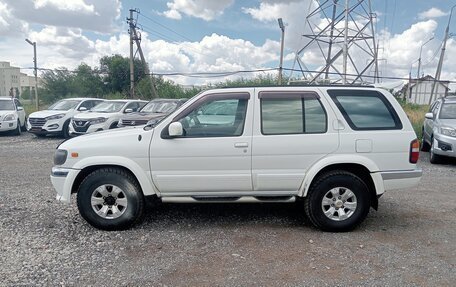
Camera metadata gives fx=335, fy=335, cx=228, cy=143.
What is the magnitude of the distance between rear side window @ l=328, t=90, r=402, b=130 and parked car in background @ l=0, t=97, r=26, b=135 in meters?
13.8

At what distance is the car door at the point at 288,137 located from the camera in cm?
402

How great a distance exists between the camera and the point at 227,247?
148 inches

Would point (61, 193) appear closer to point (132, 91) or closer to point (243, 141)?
point (243, 141)

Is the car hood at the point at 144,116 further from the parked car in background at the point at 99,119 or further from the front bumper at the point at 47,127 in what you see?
the front bumper at the point at 47,127

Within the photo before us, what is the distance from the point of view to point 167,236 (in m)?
4.04

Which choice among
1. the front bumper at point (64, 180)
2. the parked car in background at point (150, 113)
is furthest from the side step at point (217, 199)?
the parked car in background at point (150, 113)

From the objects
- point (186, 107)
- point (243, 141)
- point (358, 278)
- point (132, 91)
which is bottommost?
point (358, 278)

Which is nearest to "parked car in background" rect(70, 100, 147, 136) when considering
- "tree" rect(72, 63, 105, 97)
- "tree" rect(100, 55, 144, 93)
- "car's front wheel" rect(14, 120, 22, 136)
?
"car's front wheel" rect(14, 120, 22, 136)

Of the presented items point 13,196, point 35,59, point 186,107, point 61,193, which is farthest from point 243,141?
point 35,59

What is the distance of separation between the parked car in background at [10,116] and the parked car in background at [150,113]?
5.99 meters

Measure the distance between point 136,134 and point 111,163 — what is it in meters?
0.45

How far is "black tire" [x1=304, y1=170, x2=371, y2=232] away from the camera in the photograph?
4.07 m

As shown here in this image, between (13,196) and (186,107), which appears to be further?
(13,196)

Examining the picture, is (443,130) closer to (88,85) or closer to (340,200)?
(340,200)
